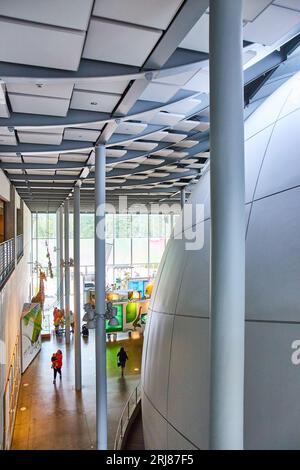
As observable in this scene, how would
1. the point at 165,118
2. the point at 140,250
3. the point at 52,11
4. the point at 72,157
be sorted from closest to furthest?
the point at 52,11 < the point at 165,118 < the point at 72,157 < the point at 140,250

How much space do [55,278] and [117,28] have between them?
33790 mm

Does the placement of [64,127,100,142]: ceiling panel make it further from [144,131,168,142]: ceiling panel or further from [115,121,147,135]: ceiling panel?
[144,131,168,142]: ceiling panel

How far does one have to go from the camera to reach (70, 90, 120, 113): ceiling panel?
7.40m

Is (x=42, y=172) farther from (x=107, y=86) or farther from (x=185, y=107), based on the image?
(x=107, y=86)

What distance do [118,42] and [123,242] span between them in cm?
3115

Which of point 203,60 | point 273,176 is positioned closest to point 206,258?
point 273,176

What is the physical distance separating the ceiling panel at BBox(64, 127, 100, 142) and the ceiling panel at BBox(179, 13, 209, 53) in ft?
15.5

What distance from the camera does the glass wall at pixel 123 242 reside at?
35188mm

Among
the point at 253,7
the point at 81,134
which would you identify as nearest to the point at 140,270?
the point at 81,134

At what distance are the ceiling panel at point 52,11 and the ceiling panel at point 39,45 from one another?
150mm

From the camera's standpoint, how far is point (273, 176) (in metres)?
4.12

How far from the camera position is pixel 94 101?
7801 mm
